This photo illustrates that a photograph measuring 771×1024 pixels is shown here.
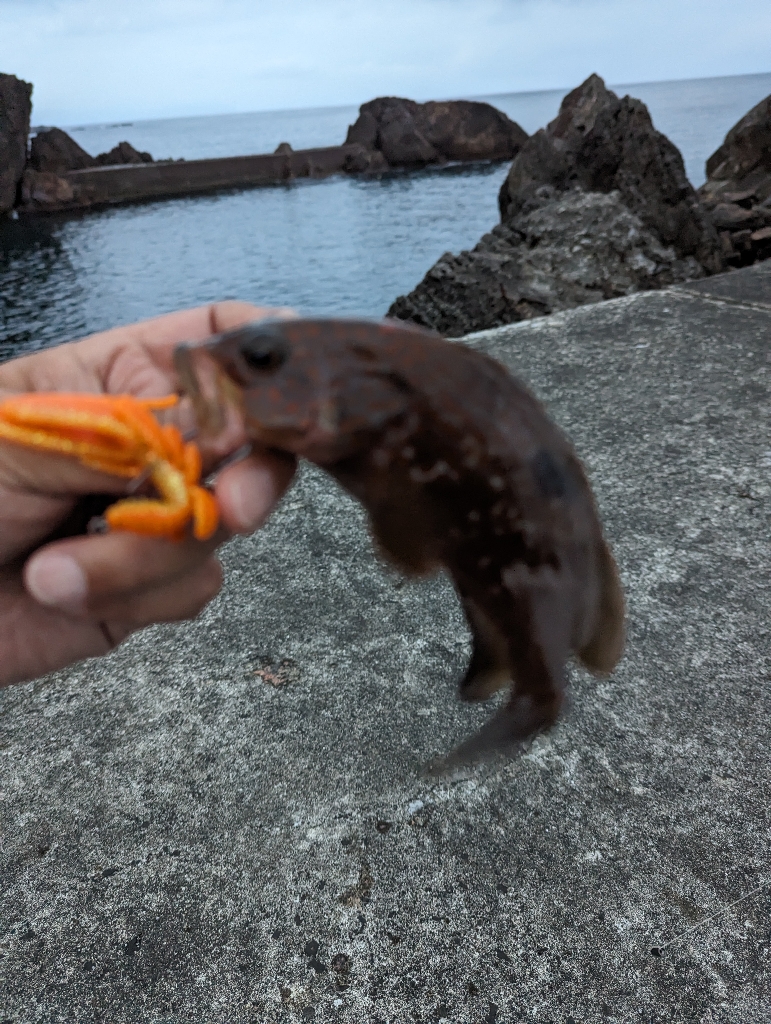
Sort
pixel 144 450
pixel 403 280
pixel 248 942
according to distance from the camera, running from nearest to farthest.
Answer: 1. pixel 144 450
2. pixel 248 942
3. pixel 403 280

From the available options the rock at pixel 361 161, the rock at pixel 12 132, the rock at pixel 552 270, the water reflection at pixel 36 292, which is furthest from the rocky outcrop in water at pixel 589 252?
the rock at pixel 361 161

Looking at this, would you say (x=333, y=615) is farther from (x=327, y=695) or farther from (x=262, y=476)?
(x=262, y=476)

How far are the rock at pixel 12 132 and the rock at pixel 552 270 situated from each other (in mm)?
43141

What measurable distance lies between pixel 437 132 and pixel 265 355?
62180 mm

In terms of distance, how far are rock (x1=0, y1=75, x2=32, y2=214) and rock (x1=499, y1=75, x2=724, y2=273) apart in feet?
133

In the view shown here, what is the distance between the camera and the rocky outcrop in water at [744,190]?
8656mm

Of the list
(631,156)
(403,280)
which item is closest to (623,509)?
(631,156)

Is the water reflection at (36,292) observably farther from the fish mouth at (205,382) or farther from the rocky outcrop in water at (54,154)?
the fish mouth at (205,382)

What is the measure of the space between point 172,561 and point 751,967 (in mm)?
1688

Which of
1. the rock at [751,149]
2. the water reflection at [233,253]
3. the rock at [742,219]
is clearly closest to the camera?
the rock at [742,219]

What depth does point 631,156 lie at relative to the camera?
8.39m

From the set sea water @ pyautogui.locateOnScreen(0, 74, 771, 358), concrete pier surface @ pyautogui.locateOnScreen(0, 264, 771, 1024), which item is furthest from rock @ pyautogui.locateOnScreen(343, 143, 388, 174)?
concrete pier surface @ pyautogui.locateOnScreen(0, 264, 771, 1024)

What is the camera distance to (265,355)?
4.09 feet

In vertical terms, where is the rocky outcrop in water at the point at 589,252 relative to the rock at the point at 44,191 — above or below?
below
